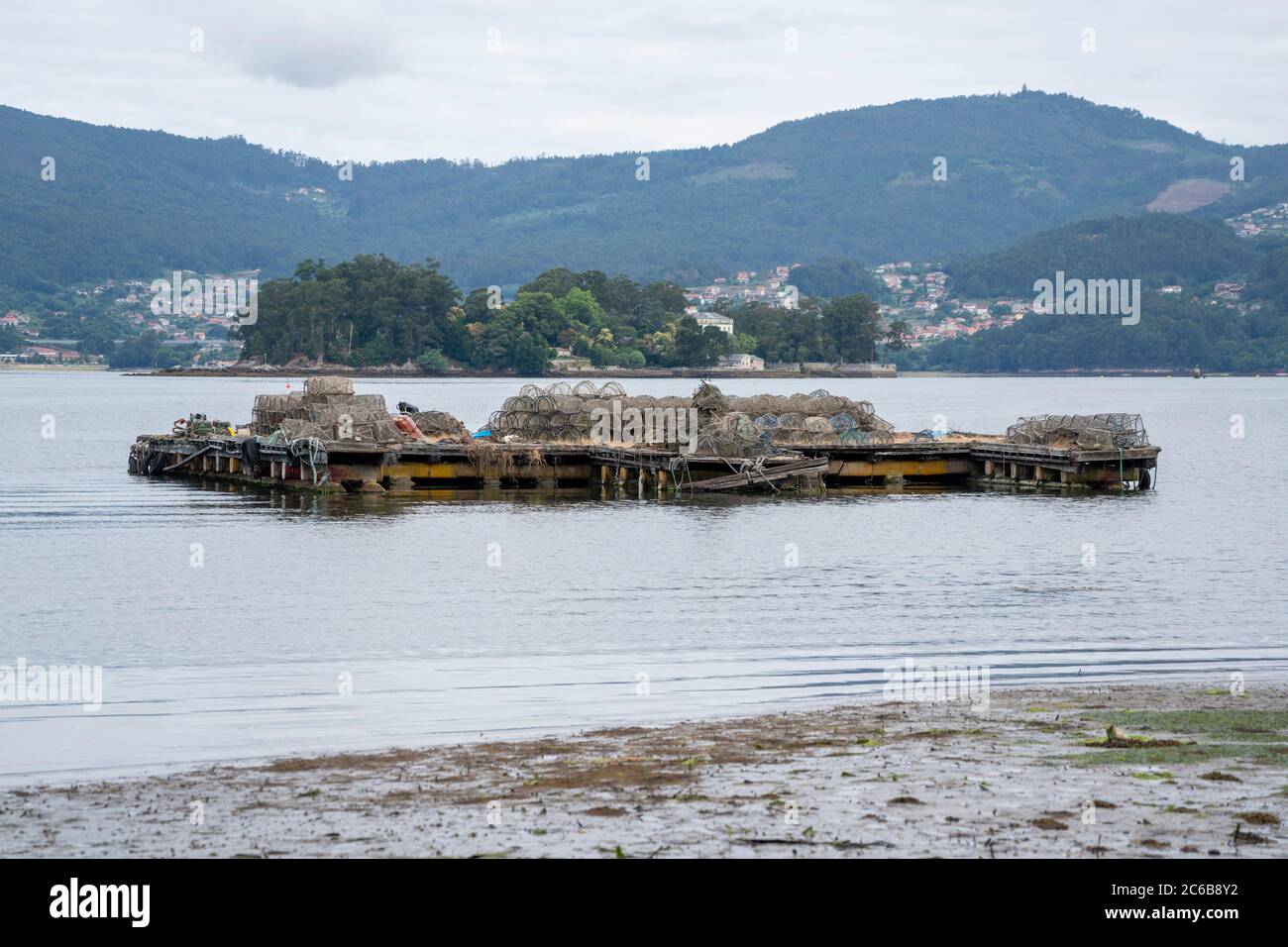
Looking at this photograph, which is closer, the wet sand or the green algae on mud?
the wet sand

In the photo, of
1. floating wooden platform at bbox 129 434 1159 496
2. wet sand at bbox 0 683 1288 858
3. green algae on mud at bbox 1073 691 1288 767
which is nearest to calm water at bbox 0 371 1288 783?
floating wooden platform at bbox 129 434 1159 496

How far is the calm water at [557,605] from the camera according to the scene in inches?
757

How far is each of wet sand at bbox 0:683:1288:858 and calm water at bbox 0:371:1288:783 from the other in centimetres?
197

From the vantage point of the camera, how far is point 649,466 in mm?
51844

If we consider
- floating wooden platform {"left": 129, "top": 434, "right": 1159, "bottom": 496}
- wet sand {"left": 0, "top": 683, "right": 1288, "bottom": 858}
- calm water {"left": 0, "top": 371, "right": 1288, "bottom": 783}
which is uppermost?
floating wooden platform {"left": 129, "top": 434, "right": 1159, "bottom": 496}

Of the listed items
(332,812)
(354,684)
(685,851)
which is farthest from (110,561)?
(685,851)

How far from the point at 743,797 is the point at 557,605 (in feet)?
51.9

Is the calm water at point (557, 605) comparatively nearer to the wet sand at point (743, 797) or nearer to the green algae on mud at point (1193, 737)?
the wet sand at point (743, 797)

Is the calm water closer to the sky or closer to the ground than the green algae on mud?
closer to the ground

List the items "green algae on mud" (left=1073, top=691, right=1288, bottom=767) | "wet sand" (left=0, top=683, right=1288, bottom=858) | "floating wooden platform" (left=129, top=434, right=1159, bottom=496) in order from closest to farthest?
"wet sand" (left=0, top=683, right=1288, bottom=858)
"green algae on mud" (left=1073, top=691, right=1288, bottom=767)
"floating wooden platform" (left=129, top=434, right=1159, bottom=496)

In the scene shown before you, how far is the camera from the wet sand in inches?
479

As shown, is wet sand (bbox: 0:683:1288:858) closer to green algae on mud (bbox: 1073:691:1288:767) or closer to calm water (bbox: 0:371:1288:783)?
green algae on mud (bbox: 1073:691:1288:767)

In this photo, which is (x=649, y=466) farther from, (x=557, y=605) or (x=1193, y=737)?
(x=1193, y=737)
